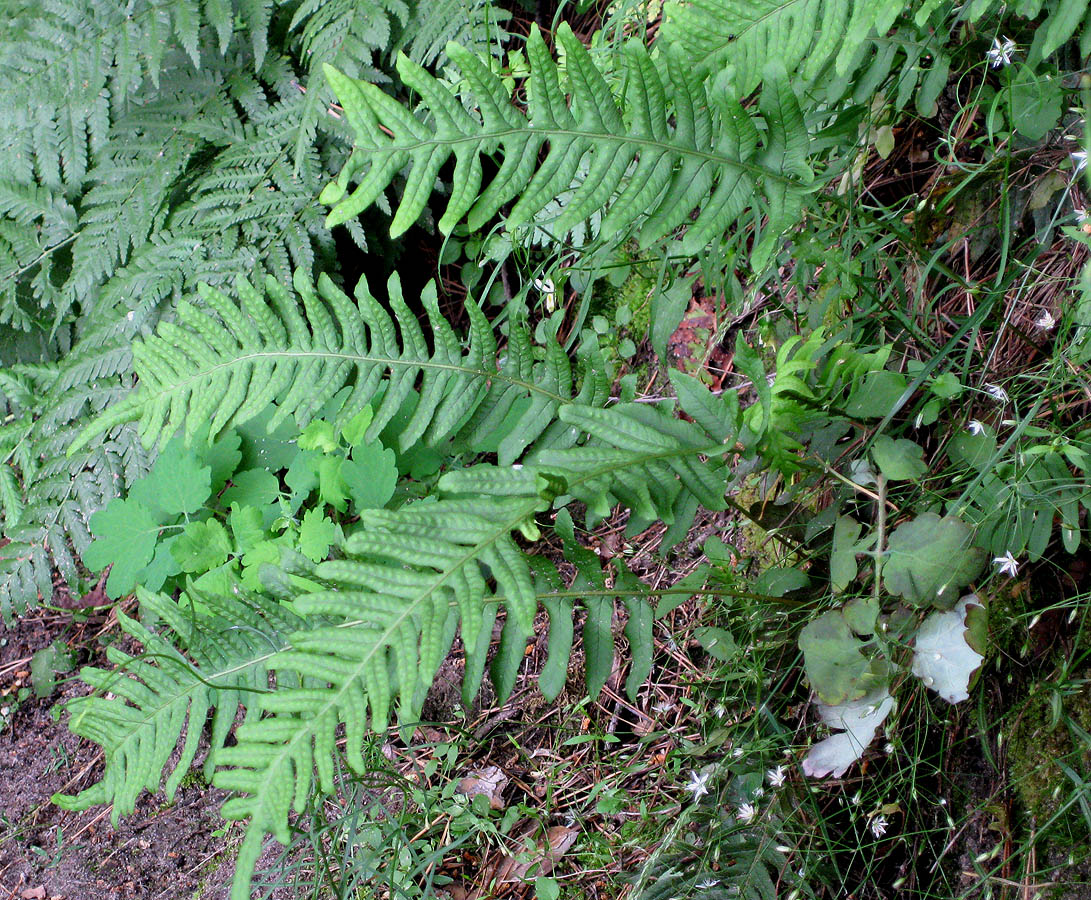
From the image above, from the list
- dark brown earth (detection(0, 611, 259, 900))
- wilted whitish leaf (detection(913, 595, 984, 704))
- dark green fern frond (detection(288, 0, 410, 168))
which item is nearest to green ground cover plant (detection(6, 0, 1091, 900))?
wilted whitish leaf (detection(913, 595, 984, 704))

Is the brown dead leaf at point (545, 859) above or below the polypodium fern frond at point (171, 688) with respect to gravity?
below

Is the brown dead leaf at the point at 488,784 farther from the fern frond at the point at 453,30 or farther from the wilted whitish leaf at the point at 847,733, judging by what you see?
the fern frond at the point at 453,30

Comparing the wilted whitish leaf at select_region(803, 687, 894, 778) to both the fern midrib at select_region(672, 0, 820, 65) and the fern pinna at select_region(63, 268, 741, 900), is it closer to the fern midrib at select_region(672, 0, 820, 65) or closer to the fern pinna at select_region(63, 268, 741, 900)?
the fern pinna at select_region(63, 268, 741, 900)

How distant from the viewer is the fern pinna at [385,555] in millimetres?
1149

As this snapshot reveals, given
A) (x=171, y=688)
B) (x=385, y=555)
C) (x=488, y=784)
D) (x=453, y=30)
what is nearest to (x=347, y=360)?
(x=385, y=555)

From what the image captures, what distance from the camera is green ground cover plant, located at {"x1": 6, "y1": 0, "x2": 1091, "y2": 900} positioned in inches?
51.1

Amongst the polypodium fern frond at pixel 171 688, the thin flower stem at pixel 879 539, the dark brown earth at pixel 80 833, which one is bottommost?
the dark brown earth at pixel 80 833

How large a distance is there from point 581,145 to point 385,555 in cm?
74

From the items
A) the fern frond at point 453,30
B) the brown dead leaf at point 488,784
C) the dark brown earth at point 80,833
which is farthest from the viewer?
the fern frond at point 453,30

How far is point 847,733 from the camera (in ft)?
4.76

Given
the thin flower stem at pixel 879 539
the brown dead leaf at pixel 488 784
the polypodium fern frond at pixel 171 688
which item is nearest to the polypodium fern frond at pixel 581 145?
the thin flower stem at pixel 879 539

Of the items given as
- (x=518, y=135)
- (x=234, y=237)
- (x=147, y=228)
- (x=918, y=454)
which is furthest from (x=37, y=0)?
(x=918, y=454)

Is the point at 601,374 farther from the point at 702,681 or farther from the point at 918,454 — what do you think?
the point at 702,681

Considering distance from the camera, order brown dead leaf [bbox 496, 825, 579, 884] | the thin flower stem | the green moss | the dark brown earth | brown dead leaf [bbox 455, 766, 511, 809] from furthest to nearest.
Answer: the dark brown earth
brown dead leaf [bbox 455, 766, 511, 809]
brown dead leaf [bbox 496, 825, 579, 884]
the thin flower stem
the green moss
